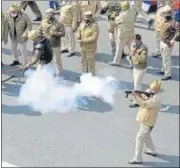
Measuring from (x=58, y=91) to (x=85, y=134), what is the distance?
1.91 m

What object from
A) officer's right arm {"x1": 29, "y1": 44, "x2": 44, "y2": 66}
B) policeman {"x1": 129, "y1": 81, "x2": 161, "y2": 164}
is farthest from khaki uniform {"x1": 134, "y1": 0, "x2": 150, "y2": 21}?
policeman {"x1": 129, "y1": 81, "x2": 161, "y2": 164}

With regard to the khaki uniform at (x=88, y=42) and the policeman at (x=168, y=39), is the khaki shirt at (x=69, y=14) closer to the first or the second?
the khaki uniform at (x=88, y=42)

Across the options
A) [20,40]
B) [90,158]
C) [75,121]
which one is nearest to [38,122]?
[75,121]

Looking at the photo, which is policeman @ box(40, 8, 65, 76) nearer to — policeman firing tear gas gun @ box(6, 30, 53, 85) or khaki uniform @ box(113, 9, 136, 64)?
policeman firing tear gas gun @ box(6, 30, 53, 85)

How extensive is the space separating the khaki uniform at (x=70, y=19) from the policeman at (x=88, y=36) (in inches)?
48.2

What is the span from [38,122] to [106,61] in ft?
11.2

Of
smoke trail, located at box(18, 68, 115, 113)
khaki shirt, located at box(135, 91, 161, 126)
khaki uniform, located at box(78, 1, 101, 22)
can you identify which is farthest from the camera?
khaki uniform, located at box(78, 1, 101, 22)

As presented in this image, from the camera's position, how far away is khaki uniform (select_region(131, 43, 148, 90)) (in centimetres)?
1468

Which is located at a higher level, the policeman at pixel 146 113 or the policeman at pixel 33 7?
the policeman at pixel 146 113

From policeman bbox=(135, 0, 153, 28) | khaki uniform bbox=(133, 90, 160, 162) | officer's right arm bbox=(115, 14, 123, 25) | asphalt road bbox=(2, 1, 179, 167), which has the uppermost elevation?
officer's right arm bbox=(115, 14, 123, 25)

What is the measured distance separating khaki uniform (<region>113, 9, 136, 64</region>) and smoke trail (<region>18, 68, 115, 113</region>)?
84cm

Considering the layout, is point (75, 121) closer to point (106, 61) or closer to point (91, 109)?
point (91, 109)

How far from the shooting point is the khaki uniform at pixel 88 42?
15.4 meters

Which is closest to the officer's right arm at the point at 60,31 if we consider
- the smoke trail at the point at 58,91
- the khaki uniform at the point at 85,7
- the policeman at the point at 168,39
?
the smoke trail at the point at 58,91
